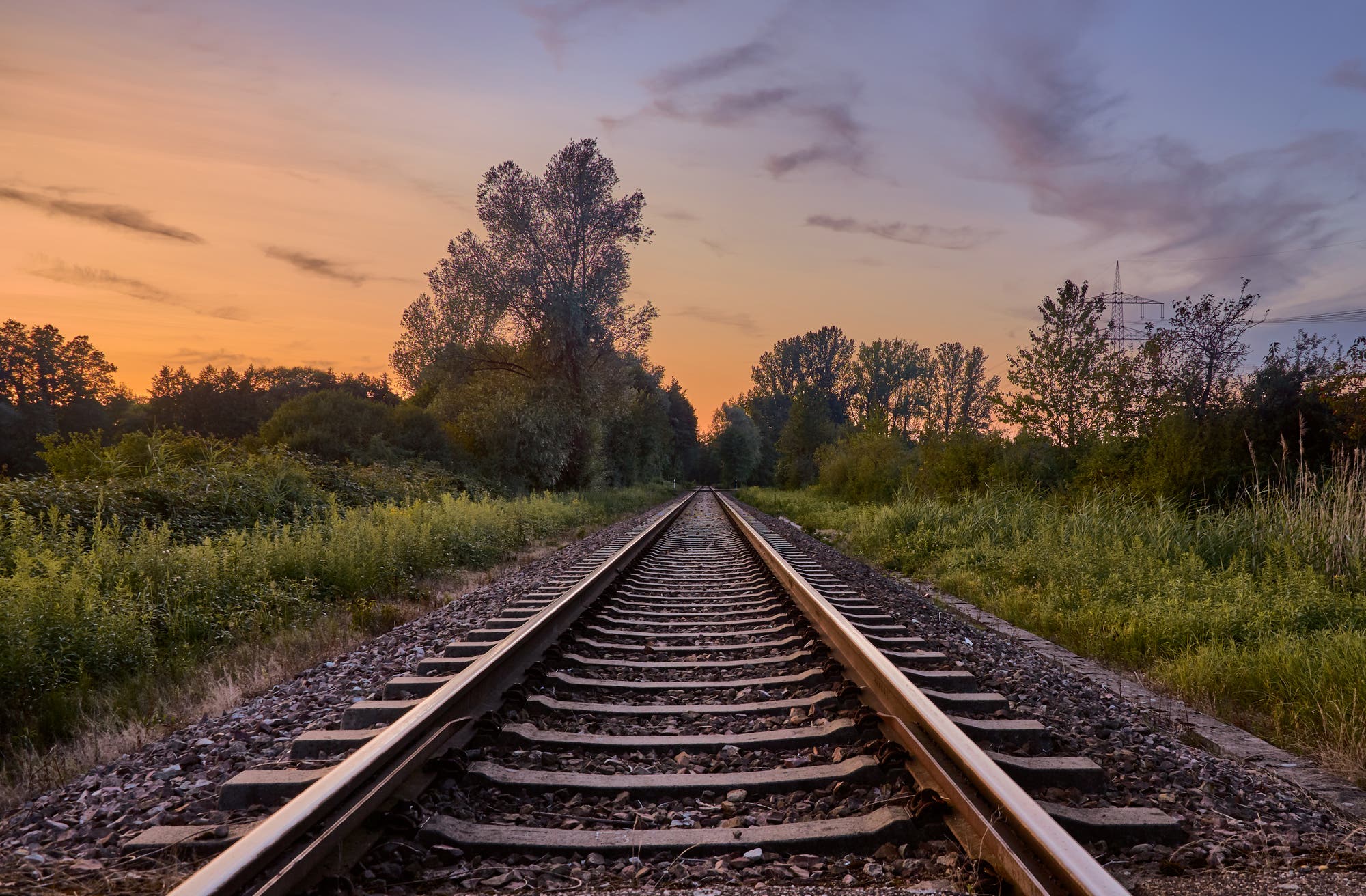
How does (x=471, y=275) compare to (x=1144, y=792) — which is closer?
(x=1144, y=792)

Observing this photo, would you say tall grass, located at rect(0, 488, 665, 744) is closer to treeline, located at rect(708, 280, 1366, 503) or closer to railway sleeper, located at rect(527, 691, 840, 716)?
railway sleeper, located at rect(527, 691, 840, 716)

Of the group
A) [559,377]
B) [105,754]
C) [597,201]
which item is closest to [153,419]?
[559,377]

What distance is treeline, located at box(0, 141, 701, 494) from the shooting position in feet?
72.8

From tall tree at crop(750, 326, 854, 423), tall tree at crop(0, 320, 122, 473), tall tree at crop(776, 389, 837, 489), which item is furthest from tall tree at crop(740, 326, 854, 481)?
tall tree at crop(0, 320, 122, 473)

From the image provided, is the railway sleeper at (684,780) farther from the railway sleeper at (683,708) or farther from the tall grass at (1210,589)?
the tall grass at (1210,589)

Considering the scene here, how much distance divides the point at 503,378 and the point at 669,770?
85.0 ft

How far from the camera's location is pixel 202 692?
4391mm

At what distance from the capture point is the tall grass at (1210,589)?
395cm

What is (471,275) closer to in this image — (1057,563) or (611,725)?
(1057,563)

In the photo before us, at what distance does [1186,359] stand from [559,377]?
19.8m

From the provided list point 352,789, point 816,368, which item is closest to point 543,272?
point 352,789

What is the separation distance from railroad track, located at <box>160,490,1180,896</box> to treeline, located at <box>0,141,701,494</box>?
55.9 feet

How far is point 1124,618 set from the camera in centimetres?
575

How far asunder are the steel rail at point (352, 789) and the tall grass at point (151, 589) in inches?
Answer: 91.0
